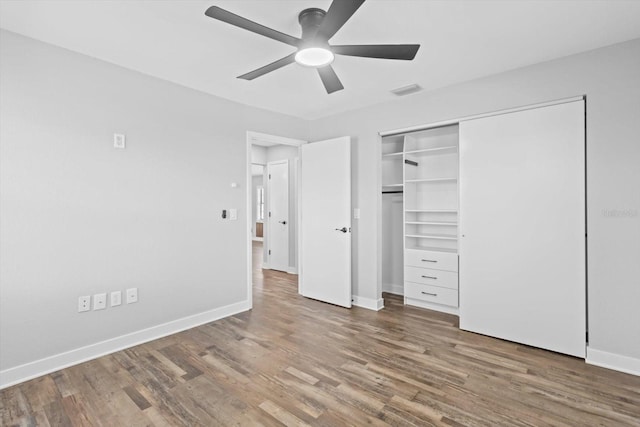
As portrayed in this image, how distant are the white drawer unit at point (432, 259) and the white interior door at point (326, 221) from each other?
81 cm

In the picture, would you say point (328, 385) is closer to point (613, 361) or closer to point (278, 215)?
point (613, 361)

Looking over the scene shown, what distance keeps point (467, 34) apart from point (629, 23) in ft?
3.64

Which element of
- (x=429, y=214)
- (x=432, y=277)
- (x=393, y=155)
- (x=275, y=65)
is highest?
(x=275, y=65)

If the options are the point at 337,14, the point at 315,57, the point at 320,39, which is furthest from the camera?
the point at 315,57

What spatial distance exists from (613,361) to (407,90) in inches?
121

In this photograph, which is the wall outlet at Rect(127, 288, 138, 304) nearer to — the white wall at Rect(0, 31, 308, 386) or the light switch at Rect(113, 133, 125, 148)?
the white wall at Rect(0, 31, 308, 386)

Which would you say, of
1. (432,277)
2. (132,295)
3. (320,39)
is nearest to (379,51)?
(320,39)

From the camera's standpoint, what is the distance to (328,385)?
7.53 feet

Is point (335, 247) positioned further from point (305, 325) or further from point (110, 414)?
point (110, 414)

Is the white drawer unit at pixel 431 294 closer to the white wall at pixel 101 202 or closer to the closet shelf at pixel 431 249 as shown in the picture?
the closet shelf at pixel 431 249

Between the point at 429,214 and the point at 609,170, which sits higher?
the point at 609,170

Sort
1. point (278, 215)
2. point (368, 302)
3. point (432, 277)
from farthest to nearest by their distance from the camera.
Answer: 1. point (278, 215)
2. point (368, 302)
3. point (432, 277)

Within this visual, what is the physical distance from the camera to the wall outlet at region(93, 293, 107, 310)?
9.02 feet

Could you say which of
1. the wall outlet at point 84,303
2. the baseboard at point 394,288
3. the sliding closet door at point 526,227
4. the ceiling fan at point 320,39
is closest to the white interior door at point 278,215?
the baseboard at point 394,288
